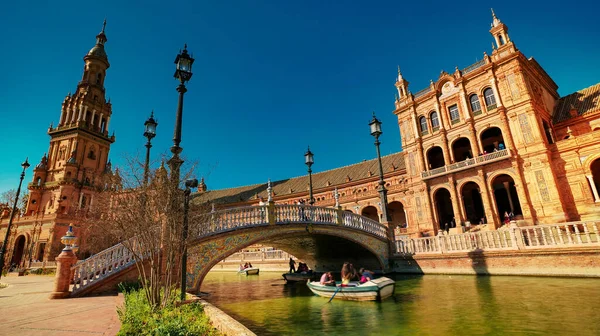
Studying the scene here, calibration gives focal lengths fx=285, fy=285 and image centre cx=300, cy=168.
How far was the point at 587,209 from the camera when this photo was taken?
2272 cm

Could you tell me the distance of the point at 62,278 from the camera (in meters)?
9.45

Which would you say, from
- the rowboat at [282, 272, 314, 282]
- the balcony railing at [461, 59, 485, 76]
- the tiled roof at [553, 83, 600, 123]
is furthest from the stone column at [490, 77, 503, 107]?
the rowboat at [282, 272, 314, 282]

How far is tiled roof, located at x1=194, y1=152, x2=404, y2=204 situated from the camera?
4350 centimetres

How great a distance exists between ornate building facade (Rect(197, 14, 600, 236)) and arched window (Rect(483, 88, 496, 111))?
0.10 meters

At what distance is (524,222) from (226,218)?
2512 cm

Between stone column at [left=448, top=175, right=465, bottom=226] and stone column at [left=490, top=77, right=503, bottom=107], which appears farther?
stone column at [left=448, top=175, right=465, bottom=226]

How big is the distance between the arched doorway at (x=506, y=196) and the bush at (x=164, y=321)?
3072 centimetres

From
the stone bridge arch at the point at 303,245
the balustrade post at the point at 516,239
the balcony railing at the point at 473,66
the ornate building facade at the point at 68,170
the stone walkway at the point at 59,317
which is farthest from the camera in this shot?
the ornate building facade at the point at 68,170

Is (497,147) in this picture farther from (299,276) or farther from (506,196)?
(299,276)

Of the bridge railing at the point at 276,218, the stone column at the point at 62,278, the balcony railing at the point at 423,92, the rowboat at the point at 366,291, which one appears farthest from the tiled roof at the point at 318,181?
the rowboat at the point at 366,291

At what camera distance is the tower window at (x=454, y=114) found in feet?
103

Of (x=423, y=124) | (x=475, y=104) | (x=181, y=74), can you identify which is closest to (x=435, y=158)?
(x=423, y=124)

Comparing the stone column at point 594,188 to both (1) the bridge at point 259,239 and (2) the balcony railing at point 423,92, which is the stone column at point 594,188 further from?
(1) the bridge at point 259,239

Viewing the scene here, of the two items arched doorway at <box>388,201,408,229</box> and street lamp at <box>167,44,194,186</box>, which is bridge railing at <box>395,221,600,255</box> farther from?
arched doorway at <box>388,201,408,229</box>
